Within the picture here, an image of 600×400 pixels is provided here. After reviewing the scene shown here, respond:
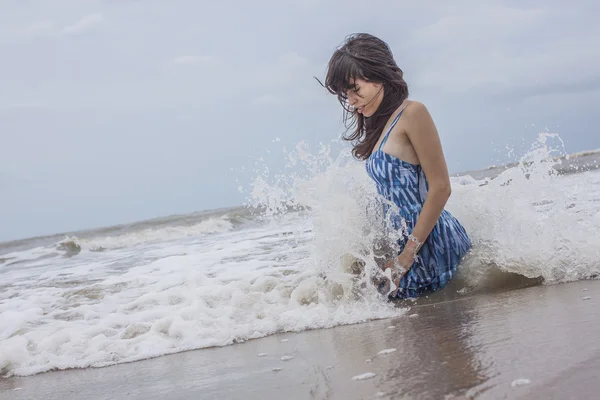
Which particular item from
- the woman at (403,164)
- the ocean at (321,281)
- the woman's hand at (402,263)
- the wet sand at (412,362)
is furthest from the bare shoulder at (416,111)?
the wet sand at (412,362)

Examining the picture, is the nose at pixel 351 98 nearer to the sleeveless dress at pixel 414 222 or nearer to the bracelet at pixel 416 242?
the sleeveless dress at pixel 414 222

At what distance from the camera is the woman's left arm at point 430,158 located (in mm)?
3242

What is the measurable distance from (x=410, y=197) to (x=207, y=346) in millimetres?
1397

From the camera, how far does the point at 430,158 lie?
10.6 ft

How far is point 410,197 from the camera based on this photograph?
3441 mm

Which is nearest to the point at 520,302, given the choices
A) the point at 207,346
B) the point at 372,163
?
the point at 372,163

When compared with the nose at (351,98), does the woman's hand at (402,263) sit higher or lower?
lower

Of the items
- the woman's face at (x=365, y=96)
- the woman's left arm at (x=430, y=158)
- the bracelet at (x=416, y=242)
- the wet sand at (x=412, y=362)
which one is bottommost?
the wet sand at (x=412, y=362)

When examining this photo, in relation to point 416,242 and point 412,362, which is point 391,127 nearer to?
point 416,242

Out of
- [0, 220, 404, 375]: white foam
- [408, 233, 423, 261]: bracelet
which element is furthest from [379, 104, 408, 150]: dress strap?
[0, 220, 404, 375]: white foam

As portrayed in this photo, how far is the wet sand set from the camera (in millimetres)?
1738

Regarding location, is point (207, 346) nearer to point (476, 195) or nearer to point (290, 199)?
point (290, 199)

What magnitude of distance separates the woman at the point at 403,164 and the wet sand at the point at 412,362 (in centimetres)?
23

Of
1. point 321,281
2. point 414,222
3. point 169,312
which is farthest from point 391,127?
point 169,312
